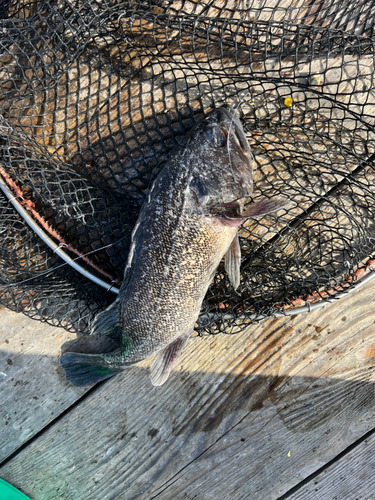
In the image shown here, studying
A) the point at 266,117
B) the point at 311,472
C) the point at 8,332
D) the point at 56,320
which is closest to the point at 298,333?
the point at 311,472

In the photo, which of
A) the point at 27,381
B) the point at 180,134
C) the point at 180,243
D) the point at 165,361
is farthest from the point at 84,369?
the point at 180,134

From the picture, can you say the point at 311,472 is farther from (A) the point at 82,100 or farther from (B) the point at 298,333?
(A) the point at 82,100

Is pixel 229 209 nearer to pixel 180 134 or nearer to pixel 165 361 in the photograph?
pixel 180 134

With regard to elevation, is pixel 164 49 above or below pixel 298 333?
above

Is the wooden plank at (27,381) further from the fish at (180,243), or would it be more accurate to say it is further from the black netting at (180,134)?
the fish at (180,243)

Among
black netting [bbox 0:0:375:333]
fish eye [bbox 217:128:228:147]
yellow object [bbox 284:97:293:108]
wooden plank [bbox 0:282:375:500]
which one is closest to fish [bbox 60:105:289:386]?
fish eye [bbox 217:128:228:147]
